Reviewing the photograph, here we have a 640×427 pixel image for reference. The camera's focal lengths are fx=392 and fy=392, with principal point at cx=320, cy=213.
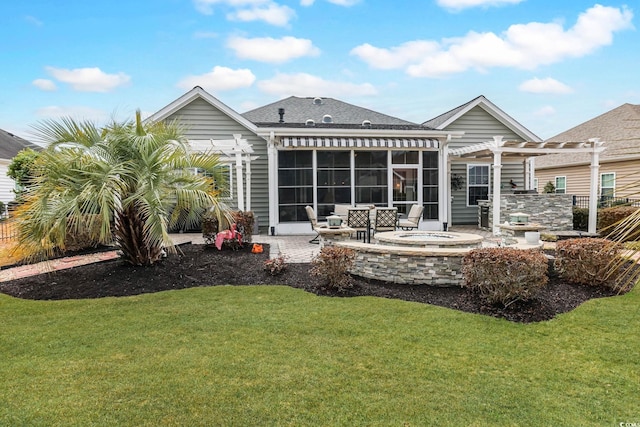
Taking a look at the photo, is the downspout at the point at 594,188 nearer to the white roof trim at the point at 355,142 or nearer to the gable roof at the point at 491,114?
the gable roof at the point at 491,114

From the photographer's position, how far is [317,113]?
22.3 m

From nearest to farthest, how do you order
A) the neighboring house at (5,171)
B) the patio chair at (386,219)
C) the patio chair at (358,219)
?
1. the patio chair at (358,219)
2. the patio chair at (386,219)
3. the neighboring house at (5,171)

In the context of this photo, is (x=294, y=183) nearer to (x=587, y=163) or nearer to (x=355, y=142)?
(x=355, y=142)

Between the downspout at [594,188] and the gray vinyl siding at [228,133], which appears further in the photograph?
the gray vinyl siding at [228,133]

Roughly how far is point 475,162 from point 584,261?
40.4 ft

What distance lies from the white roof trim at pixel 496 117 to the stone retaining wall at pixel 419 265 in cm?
1243

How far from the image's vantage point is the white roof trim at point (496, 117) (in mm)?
18453

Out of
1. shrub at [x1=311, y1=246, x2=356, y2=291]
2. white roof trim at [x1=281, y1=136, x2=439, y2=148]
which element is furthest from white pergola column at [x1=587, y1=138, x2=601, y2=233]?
shrub at [x1=311, y1=246, x2=356, y2=291]

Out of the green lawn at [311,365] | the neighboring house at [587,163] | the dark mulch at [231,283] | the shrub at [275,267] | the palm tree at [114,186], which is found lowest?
the green lawn at [311,365]

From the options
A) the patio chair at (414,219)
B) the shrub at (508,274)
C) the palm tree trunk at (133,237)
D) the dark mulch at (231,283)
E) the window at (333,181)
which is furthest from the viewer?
the window at (333,181)

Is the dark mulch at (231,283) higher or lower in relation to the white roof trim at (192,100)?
lower

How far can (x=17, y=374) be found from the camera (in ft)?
13.8

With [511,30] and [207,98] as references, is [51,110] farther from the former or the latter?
[511,30]

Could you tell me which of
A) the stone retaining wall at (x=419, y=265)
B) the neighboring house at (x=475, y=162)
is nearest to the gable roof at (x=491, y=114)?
the neighboring house at (x=475, y=162)
